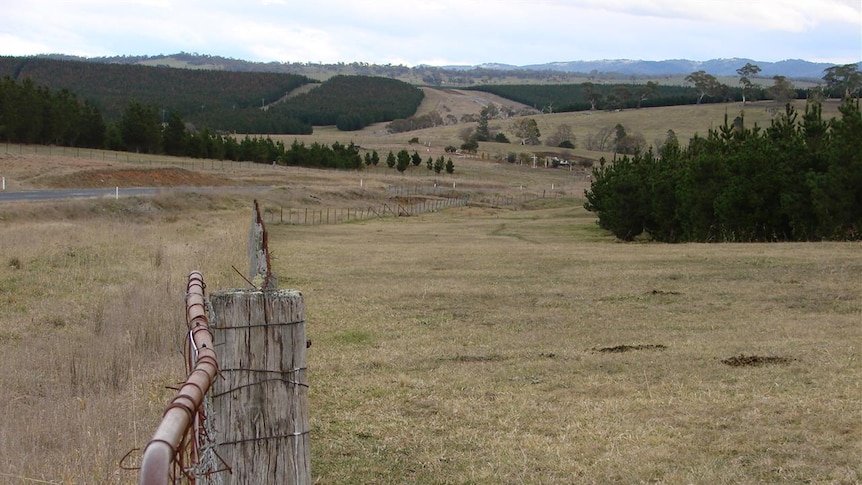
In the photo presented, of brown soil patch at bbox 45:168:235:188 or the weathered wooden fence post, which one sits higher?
the weathered wooden fence post

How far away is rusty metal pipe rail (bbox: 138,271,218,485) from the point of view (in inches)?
92.8

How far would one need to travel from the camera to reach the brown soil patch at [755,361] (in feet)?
33.8

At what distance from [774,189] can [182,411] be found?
2822 cm

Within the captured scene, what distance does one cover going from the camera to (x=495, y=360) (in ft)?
37.0

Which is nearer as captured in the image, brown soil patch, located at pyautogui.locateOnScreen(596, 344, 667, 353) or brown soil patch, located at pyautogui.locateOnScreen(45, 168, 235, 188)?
brown soil patch, located at pyautogui.locateOnScreen(596, 344, 667, 353)

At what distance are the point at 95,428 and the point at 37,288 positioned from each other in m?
12.0

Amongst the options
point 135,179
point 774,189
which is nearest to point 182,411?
point 774,189

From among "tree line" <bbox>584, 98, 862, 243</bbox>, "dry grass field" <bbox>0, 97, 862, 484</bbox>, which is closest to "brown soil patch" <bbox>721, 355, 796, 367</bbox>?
"dry grass field" <bbox>0, 97, 862, 484</bbox>

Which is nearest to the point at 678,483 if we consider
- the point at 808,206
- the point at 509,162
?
the point at 808,206

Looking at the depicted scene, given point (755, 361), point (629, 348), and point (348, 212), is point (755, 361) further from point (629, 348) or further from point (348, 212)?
Result: point (348, 212)

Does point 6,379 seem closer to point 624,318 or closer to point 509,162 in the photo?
point 624,318

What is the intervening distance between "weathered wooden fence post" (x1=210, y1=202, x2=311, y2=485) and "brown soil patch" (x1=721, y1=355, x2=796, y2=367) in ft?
24.8

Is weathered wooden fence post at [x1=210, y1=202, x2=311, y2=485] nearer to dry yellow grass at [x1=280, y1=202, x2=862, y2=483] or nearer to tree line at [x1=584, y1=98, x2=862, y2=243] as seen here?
dry yellow grass at [x1=280, y1=202, x2=862, y2=483]

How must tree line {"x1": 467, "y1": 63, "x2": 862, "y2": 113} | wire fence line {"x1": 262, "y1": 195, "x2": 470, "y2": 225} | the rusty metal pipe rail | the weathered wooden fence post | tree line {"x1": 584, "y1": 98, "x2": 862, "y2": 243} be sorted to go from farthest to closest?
tree line {"x1": 467, "y1": 63, "x2": 862, "y2": 113} < wire fence line {"x1": 262, "y1": 195, "x2": 470, "y2": 225} < tree line {"x1": 584, "y1": 98, "x2": 862, "y2": 243} < the weathered wooden fence post < the rusty metal pipe rail
